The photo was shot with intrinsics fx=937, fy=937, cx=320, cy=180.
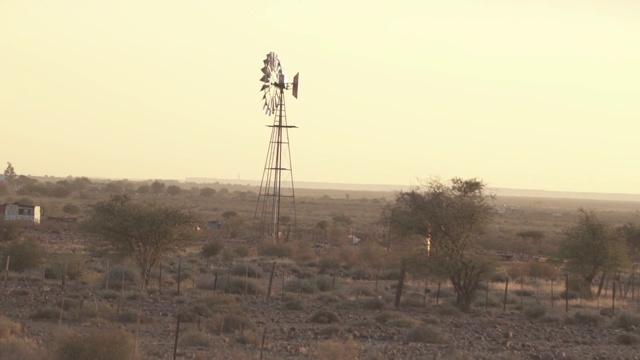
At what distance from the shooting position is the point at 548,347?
94.0 feet

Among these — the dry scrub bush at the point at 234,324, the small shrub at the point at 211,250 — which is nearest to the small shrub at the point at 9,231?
the small shrub at the point at 211,250

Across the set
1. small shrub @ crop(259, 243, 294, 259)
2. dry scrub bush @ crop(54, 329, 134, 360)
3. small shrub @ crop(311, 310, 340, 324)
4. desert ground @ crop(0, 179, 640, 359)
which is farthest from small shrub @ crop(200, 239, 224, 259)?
dry scrub bush @ crop(54, 329, 134, 360)

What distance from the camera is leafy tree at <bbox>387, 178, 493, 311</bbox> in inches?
1586

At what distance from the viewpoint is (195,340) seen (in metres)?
25.2

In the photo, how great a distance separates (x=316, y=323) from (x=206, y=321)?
4.26m

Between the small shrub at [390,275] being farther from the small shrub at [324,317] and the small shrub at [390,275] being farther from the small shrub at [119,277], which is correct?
the small shrub at [324,317]

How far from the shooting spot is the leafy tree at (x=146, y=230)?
45.3m

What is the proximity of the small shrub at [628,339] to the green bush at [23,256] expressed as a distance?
27.8 m

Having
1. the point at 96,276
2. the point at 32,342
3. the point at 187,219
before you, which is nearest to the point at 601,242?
the point at 187,219

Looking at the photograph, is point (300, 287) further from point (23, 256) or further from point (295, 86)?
point (295, 86)

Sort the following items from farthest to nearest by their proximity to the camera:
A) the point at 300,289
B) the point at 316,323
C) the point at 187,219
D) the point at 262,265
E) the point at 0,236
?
the point at 0,236 < the point at 262,265 < the point at 187,219 < the point at 300,289 < the point at 316,323

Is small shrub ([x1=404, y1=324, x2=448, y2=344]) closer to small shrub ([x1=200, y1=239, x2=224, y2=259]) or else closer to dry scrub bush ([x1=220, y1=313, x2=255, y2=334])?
dry scrub bush ([x1=220, y1=313, x2=255, y2=334])

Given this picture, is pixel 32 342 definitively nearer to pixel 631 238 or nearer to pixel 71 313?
pixel 71 313

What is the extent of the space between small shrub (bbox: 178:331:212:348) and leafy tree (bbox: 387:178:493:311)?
16.8 m
